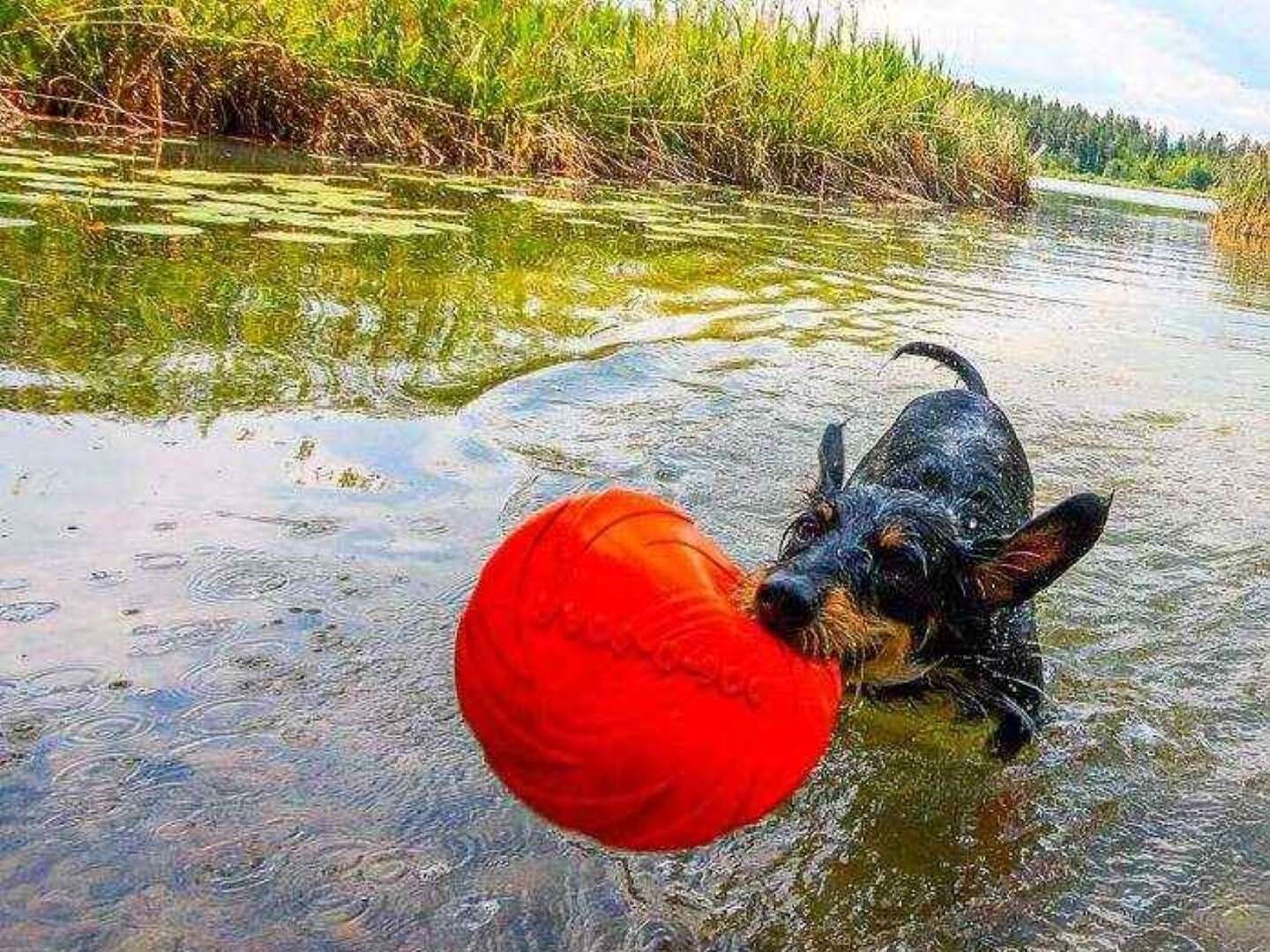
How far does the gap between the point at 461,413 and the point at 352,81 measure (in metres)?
9.33

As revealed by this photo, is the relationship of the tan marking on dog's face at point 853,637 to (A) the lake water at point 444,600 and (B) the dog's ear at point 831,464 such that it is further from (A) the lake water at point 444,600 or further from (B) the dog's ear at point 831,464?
(B) the dog's ear at point 831,464

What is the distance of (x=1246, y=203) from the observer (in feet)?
76.5

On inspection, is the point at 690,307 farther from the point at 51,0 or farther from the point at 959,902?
the point at 51,0

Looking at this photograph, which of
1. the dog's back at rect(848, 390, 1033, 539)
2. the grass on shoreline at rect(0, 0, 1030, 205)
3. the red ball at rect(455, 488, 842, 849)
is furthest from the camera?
the grass on shoreline at rect(0, 0, 1030, 205)

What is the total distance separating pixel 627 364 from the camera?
595cm

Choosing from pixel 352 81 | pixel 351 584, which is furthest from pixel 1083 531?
pixel 352 81

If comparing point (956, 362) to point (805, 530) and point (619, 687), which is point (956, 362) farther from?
point (619, 687)

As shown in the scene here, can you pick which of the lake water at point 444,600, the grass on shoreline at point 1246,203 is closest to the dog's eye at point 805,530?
the lake water at point 444,600

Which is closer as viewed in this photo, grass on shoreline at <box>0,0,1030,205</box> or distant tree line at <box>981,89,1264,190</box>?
grass on shoreline at <box>0,0,1030,205</box>

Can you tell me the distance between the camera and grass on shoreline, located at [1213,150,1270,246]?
22641mm

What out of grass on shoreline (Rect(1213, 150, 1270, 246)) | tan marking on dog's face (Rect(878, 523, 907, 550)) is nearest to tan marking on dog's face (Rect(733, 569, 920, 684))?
tan marking on dog's face (Rect(878, 523, 907, 550))

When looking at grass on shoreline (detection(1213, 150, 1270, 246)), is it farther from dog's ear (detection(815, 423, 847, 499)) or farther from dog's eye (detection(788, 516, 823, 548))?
dog's eye (detection(788, 516, 823, 548))

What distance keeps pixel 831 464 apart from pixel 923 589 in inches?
16.6

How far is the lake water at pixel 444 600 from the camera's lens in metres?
2.11
